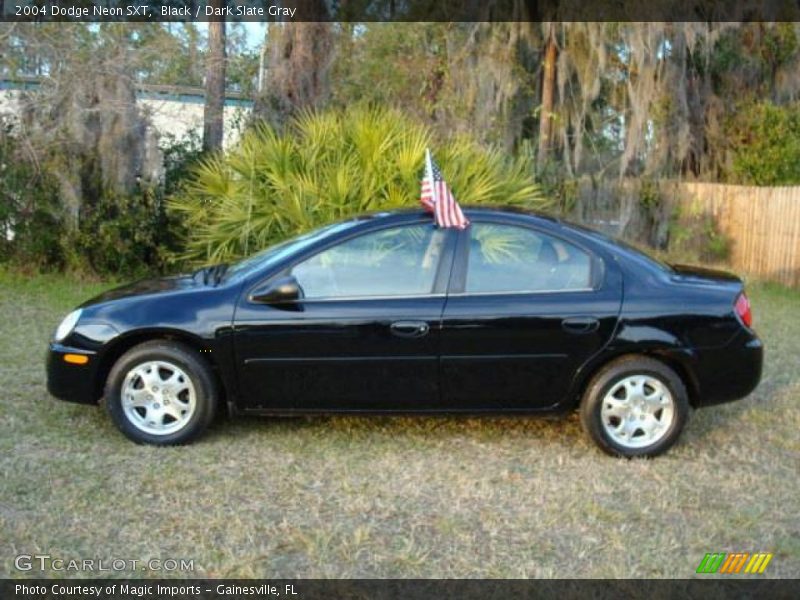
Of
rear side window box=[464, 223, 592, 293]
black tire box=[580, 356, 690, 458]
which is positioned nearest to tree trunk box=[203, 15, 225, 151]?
rear side window box=[464, 223, 592, 293]

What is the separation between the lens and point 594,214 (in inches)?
697

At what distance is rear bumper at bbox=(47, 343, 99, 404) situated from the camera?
5938 mm

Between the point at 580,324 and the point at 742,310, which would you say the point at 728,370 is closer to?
the point at 742,310

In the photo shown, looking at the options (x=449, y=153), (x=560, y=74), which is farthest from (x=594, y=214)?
A: (x=449, y=153)

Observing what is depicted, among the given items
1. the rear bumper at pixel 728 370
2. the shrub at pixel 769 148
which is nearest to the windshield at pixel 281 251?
the rear bumper at pixel 728 370

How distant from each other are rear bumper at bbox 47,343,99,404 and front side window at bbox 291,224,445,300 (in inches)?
53.3

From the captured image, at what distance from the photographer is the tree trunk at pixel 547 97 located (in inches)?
674

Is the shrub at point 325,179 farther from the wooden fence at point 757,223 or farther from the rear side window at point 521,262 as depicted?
the wooden fence at point 757,223

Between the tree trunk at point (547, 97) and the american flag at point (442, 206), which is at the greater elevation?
the tree trunk at point (547, 97)

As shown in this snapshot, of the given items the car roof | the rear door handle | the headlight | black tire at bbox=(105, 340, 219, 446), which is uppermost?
the car roof

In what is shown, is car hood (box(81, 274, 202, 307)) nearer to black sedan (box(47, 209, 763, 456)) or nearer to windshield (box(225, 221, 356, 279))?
black sedan (box(47, 209, 763, 456))

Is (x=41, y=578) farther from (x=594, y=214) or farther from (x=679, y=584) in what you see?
(x=594, y=214)

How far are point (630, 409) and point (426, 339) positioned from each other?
1322 mm

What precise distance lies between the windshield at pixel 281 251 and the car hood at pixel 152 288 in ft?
Answer: 0.81
